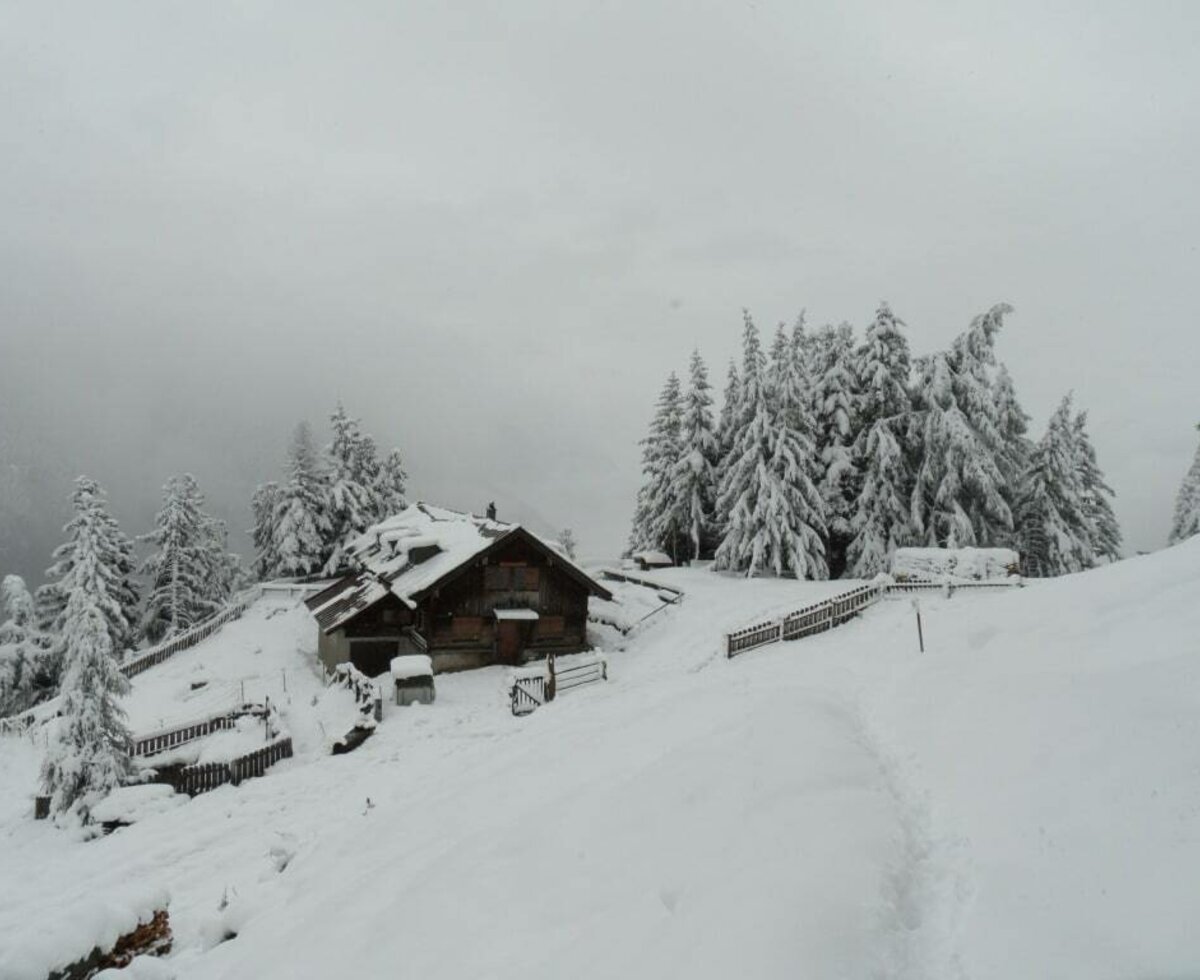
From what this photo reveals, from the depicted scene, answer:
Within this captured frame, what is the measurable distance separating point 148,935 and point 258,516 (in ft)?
179

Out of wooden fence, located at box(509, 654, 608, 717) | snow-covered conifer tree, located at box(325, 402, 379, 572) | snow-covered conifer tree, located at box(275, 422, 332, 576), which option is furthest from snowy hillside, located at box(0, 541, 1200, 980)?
snow-covered conifer tree, located at box(325, 402, 379, 572)

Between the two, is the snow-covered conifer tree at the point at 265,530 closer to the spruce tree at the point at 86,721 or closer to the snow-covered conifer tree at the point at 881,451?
the spruce tree at the point at 86,721

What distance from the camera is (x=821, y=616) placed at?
2481cm

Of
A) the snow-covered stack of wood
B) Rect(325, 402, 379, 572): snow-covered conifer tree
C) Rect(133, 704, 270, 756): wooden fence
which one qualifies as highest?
Rect(325, 402, 379, 572): snow-covered conifer tree

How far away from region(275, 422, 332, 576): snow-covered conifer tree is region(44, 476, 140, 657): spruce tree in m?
9.32

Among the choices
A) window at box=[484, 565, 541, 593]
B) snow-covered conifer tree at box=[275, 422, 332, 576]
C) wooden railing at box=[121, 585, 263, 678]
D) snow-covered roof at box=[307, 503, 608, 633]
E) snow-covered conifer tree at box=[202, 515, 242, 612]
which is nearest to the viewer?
snow-covered roof at box=[307, 503, 608, 633]

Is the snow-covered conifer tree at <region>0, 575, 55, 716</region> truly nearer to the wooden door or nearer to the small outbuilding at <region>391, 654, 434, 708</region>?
the wooden door

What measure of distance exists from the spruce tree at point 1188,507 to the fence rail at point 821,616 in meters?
27.5

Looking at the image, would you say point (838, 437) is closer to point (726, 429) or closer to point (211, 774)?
point (726, 429)

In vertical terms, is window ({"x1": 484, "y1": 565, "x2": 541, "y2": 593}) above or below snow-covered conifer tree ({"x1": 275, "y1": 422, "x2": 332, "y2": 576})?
below

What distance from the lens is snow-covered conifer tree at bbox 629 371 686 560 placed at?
47031 mm

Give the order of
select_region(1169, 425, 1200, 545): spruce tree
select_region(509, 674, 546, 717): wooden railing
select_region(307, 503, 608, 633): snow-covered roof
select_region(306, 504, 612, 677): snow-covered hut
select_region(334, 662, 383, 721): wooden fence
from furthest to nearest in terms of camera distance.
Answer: select_region(1169, 425, 1200, 545): spruce tree
select_region(306, 504, 612, 677): snow-covered hut
select_region(307, 503, 608, 633): snow-covered roof
select_region(509, 674, 546, 717): wooden railing
select_region(334, 662, 383, 721): wooden fence

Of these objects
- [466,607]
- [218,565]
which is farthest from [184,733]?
[218,565]

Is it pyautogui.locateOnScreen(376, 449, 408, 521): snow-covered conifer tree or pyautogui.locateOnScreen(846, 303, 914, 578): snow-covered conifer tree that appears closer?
pyautogui.locateOnScreen(846, 303, 914, 578): snow-covered conifer tree
